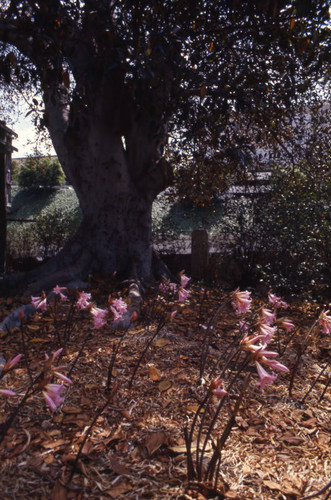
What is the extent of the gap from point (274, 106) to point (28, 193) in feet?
84.1

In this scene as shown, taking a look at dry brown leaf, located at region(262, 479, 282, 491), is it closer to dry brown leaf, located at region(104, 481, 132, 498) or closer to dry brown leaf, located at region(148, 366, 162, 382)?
dry brown leaf, located at region(104, 481, 132, 498)

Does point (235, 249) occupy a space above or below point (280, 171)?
below

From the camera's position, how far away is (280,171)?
282 inches

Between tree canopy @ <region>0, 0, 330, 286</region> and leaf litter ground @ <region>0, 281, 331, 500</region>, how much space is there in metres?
2.75

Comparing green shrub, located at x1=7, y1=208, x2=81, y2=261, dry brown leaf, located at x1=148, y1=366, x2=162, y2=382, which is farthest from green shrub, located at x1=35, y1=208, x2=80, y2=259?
dry brown leaf, located at x1=148, y1=366, x2=162, y2=382

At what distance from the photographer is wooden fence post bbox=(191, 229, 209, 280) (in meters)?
7.19

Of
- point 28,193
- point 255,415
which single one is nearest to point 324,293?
point 255,415

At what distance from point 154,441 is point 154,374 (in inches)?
31.1

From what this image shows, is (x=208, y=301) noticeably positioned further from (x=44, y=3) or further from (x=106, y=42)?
(x=44, y=3)

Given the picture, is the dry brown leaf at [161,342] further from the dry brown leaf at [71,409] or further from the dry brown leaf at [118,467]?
the dry brown leaf at [118,467]

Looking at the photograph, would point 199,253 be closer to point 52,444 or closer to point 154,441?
point 154,441

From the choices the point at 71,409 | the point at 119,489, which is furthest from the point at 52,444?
the point at 119,489

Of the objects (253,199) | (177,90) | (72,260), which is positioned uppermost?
(177,90)

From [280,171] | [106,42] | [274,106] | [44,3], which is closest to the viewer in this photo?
[44,3]
